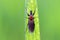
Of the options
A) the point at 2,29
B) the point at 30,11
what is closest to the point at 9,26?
the point at 2,29

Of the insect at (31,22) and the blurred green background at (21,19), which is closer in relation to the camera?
the insect at (31,22)

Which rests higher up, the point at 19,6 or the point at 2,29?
the point at 19,6

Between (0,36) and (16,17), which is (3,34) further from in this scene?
(16,17)

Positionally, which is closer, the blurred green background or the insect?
the insect

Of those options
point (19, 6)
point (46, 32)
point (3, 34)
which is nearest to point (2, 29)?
point (3, 34)

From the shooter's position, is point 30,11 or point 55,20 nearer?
point 30,11

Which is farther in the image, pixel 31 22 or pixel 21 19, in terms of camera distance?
pixel 21 19

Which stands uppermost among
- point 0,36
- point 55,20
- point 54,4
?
point 54,4
